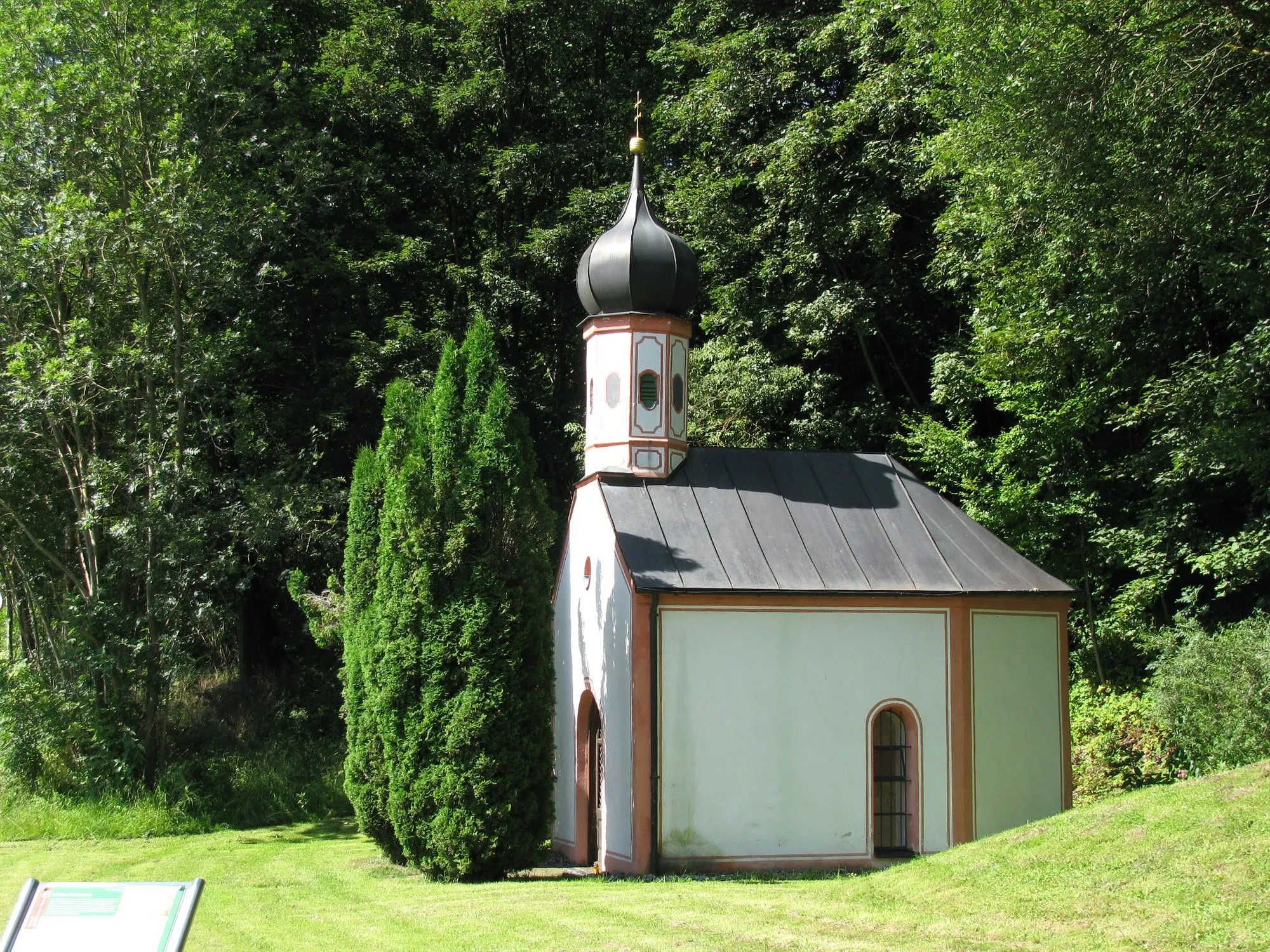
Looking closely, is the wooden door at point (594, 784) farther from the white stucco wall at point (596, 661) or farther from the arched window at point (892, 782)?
the arched window at point (892, 782)

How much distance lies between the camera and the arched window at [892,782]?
623 inches

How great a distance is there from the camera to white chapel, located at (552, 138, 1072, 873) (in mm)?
15203

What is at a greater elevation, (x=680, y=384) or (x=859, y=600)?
(x=680, y=384)

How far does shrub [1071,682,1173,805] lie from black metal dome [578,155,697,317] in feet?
30.2

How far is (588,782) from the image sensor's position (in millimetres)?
17156

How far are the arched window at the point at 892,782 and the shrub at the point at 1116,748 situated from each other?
427 centimetres

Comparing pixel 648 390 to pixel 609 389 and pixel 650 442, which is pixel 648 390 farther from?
pixel 650 442

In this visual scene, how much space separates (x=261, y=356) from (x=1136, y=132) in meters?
16.4

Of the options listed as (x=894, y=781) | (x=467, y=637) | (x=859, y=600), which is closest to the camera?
(x=467, y=637)

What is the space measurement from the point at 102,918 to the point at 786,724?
409 inches

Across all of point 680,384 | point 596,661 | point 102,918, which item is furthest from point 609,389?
point 102,918

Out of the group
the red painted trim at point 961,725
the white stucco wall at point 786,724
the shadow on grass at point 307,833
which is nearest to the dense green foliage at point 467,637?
the white stucco wall at point 786,724

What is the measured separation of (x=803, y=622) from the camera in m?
15.8

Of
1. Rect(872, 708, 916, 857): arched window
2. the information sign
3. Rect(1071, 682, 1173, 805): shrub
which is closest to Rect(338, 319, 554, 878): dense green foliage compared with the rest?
Rect(872, 708, 916, 857): arched window
